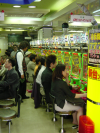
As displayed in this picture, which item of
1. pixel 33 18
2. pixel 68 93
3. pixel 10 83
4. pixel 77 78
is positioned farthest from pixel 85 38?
pixel 33 18

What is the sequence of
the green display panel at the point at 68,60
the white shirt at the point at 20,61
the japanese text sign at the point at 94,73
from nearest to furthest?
the japanese text sign at the point at 94,73 → the green display panel at the point at 68,60 → the white shirt at the point at 20,61

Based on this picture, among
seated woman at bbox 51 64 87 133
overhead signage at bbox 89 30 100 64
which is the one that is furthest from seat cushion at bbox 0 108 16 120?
overhead signage at bbox 89 30 100 64

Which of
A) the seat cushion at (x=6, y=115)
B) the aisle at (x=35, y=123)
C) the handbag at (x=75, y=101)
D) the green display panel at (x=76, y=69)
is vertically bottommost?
the aisle at (x=35, y=123)

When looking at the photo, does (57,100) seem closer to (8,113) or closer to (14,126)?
(8,113)

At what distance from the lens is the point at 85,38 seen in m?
3.47

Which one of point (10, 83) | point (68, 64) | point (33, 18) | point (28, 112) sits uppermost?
point (33, 18)

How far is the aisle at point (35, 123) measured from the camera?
344 cm

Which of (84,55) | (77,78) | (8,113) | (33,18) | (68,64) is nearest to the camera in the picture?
(8,113)

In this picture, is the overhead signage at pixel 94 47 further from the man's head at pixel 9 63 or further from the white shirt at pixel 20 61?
the white shirt at pixel 20 61

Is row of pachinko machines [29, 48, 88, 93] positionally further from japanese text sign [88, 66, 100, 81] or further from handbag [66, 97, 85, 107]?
japanese text sign [88, 66, 100, 81]

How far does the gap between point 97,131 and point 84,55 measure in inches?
55.0

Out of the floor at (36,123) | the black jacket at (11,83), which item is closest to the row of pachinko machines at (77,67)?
the floor at (36,123)

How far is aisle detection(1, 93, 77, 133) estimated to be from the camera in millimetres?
3441

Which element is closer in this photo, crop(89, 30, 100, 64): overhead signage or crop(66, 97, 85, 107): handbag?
crop(89, 30, 100, 64): overhead signage
